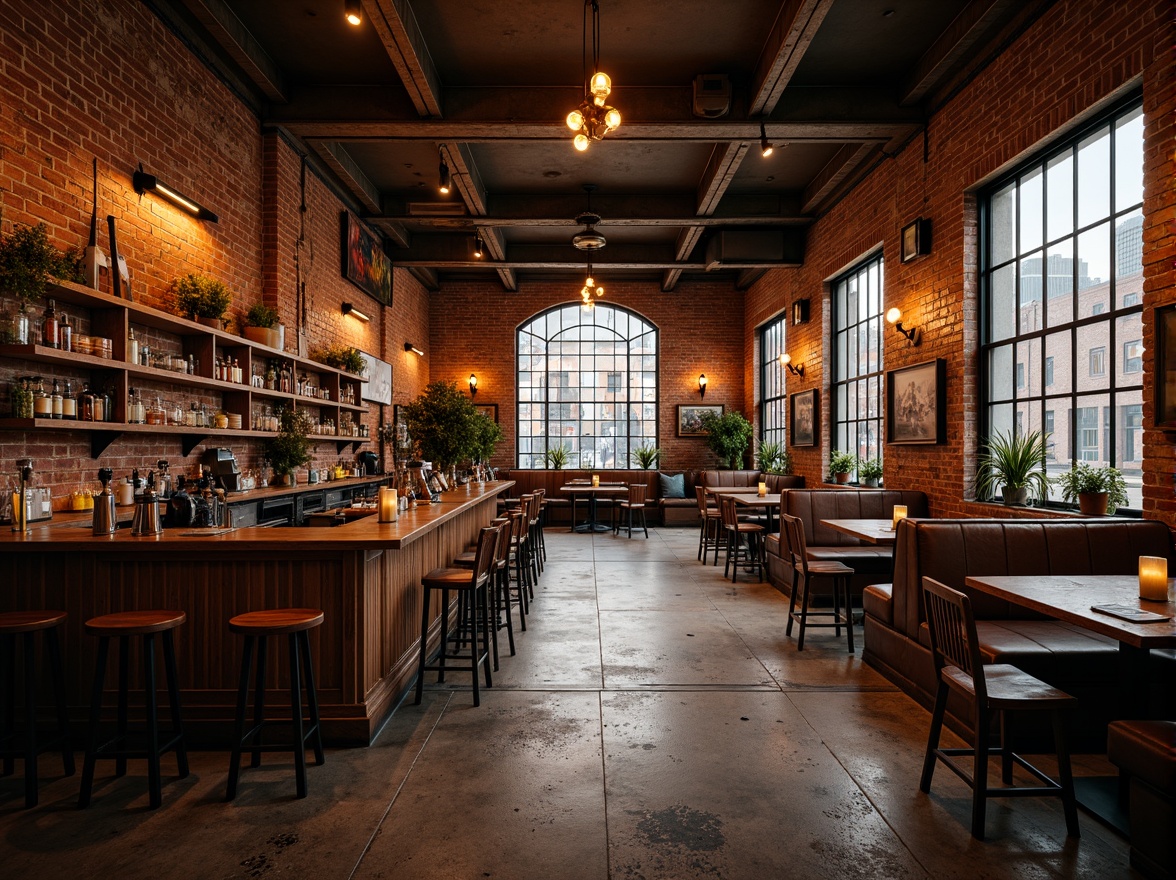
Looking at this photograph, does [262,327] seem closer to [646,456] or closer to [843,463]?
[843,463]

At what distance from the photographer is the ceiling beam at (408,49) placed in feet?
15.3

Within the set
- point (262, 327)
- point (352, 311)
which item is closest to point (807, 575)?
point (262, 327)

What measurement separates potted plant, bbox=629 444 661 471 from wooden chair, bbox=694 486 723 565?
340 cm

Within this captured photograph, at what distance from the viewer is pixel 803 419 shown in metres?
9.81

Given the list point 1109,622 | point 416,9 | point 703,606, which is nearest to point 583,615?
point 703,606

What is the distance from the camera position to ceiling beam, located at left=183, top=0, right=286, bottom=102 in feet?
16.1

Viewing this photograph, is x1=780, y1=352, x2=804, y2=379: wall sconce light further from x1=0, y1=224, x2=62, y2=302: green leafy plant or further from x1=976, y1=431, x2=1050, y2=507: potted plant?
x1=0, y1=224, x2=62, y2=302: green leafy plant

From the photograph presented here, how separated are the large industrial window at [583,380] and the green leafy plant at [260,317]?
7.32 metres

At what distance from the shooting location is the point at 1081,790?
2713 mm

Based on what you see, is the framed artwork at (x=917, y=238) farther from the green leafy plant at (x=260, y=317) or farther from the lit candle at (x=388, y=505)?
the green leafy plant at (x=260, y=317)

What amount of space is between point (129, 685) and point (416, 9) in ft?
16.1

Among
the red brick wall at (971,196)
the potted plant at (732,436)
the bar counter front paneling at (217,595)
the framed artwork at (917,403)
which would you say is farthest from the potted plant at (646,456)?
the bar counter front paneling at (217,595)

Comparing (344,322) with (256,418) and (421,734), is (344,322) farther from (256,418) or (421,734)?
(421,734)

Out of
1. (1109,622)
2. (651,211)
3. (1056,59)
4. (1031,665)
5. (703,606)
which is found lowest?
(703,606)
